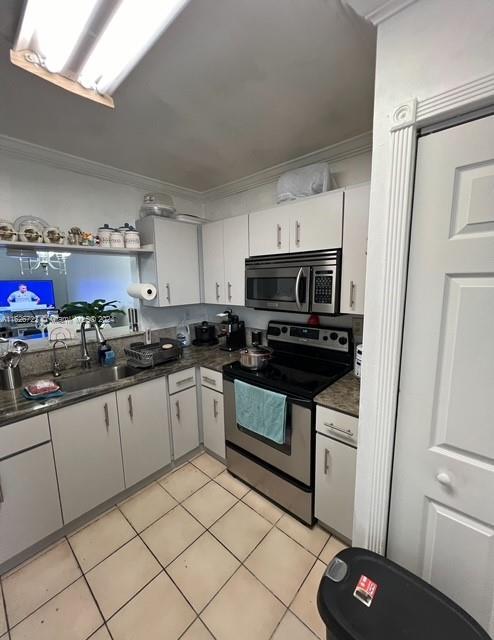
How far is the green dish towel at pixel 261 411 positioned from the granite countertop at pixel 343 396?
9.7 inches

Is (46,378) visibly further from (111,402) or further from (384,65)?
(384,65)

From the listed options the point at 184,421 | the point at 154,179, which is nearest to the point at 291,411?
the point at 184,421

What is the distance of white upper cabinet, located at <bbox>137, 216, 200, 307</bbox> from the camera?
2.33 m

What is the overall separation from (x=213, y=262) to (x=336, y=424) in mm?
1765

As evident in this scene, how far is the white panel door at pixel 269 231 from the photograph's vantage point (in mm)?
1975

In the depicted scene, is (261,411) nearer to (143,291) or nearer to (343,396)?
(343,396)

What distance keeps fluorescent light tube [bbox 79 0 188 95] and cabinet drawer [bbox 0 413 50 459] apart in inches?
65.4

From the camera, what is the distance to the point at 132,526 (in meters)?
1.73

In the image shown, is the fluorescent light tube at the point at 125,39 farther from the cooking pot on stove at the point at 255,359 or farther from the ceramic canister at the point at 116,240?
the cooking pot on stove at the point at 255,359

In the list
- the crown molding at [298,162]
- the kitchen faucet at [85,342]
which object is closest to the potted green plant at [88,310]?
the kitchen faucet at [85,342]

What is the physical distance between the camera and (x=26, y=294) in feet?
6.56

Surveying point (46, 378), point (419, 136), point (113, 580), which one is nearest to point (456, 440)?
point (419, 136)

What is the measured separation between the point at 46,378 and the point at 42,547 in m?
1.02

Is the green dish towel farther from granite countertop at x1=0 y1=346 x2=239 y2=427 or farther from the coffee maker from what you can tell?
the coffee maker
